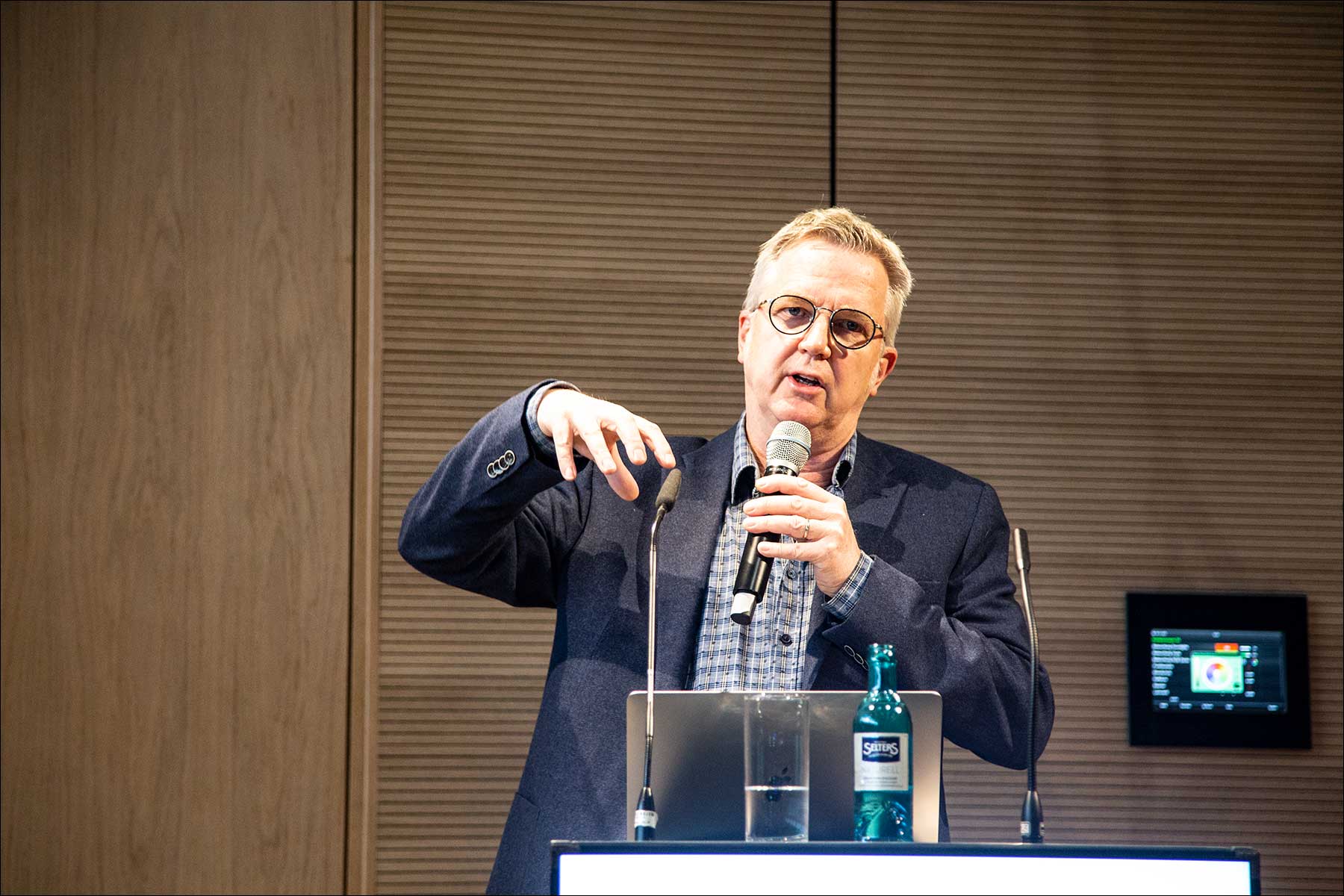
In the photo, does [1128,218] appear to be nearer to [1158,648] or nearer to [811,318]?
[1158,648]

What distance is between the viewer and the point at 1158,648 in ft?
9.05

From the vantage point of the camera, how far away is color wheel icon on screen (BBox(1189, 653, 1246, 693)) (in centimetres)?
276

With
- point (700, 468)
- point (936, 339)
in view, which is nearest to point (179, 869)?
point (700, 468)

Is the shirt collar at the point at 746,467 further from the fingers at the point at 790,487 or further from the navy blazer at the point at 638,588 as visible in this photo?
the fingers at the point at 790,487

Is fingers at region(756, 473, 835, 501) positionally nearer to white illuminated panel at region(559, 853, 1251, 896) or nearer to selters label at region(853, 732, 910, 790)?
selters label at region(853, 732, 910, 790)

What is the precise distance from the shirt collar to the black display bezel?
3.95ft

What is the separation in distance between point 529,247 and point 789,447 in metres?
1.37

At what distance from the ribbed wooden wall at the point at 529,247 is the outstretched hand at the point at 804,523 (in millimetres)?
1317

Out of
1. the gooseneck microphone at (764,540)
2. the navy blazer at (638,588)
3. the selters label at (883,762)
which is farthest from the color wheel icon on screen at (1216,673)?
the selters label at (883,762)

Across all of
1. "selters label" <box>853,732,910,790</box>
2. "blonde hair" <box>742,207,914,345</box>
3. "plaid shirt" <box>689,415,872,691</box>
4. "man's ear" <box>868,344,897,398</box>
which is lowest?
"selters label" <box>853,732,910,790</box>

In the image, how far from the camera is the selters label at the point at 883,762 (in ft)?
3.86

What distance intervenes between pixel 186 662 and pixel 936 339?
1790 millimetres

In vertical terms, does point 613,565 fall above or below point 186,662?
above

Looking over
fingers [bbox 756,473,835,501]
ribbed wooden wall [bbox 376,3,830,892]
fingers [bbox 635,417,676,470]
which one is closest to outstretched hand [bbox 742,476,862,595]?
fingers [bbox 756,473,835,501]
